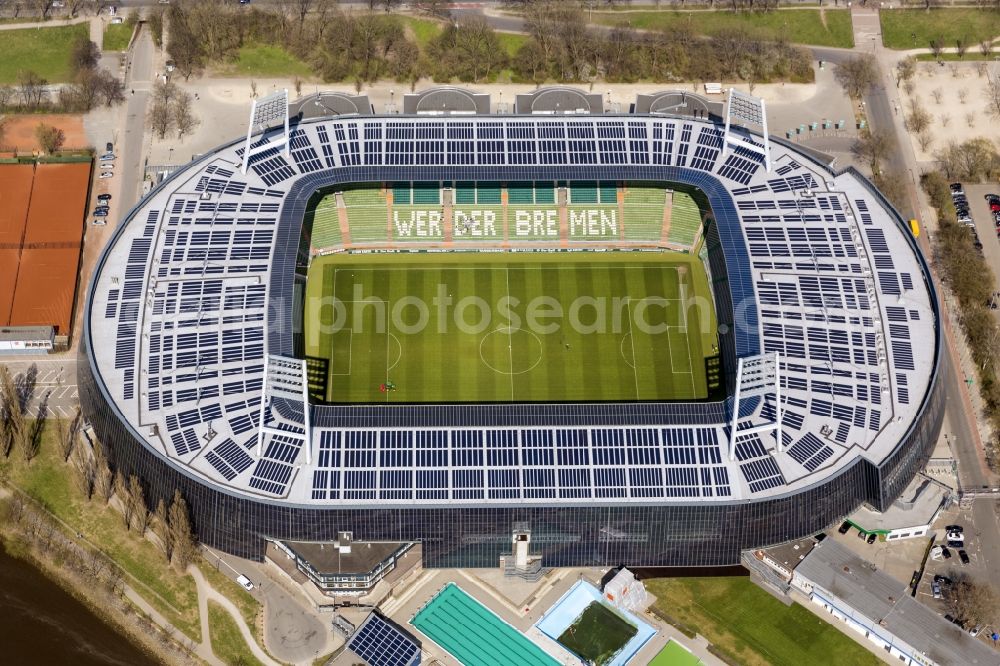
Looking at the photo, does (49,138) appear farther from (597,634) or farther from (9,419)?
(597,634)

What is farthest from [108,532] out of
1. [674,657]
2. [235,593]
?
[674,657]

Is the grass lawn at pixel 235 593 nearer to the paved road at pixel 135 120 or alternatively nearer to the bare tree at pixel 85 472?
the bare tree at pixel 85 472

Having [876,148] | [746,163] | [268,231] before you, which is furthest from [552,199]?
[876,148]

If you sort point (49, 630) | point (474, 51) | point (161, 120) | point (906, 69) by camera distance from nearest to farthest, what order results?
point (49, 630) < point (161, 120) < point (474, 51) < point (906, 69)

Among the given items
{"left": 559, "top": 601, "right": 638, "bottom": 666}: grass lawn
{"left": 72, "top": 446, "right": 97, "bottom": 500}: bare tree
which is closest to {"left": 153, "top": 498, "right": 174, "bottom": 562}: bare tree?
{"left": 72, "top": 446, "right": 97, "bottom": 500}: bare tree

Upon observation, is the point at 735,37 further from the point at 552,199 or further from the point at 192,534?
the point at 192,534

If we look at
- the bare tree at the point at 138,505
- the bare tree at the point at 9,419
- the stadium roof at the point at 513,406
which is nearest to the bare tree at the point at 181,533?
the stadium roof at the point at 513,406

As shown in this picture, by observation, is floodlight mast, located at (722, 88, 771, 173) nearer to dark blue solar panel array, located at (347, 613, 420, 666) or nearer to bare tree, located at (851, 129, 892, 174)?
bare tree, located at (851, 129, 892, 174)
